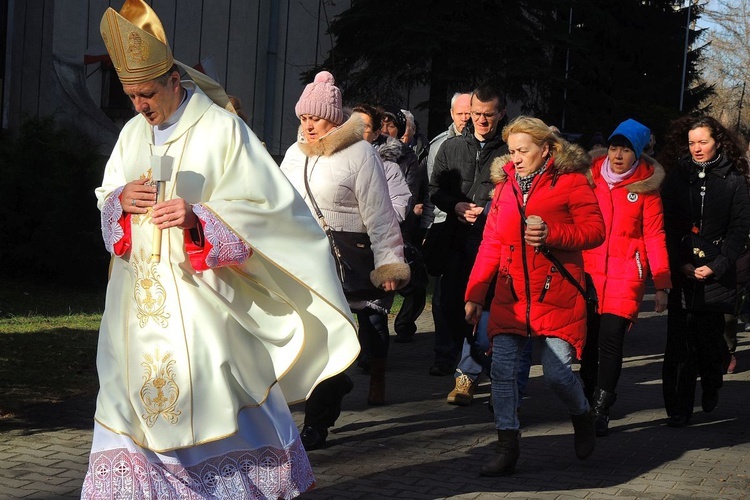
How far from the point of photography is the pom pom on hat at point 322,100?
630 cm

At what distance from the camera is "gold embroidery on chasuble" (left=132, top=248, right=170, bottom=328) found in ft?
14.6

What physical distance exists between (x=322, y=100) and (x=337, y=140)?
0.74 feet

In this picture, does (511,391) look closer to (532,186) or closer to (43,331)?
(532,186)

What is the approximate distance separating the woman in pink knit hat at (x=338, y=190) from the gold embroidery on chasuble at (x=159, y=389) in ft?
6.32

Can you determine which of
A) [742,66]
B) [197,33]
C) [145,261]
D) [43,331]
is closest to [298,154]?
[145,261]

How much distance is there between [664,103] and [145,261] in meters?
35.9

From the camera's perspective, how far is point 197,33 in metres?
20.7

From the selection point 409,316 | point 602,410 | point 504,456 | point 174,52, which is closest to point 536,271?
point 504,456

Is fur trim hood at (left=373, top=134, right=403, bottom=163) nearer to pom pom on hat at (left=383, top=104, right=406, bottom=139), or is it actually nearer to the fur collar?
pom pom on hat at (left=383, top=104, right=406, bottom=139)

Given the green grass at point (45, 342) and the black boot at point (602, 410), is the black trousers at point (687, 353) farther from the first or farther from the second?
the green grass at point (45, 342)

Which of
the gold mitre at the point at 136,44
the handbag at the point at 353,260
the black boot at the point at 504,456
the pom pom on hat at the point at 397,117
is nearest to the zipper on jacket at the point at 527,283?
the black boot at the point at 504,456

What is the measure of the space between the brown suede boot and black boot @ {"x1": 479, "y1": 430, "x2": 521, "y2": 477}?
65.4 inches

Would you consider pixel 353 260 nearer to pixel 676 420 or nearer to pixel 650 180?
pixel 650 180

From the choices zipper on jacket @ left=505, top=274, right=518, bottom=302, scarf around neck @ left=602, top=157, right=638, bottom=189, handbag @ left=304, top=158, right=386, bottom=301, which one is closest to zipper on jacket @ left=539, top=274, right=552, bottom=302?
zipper on jacket @ left=505, top=274, right=518, bottom=302
